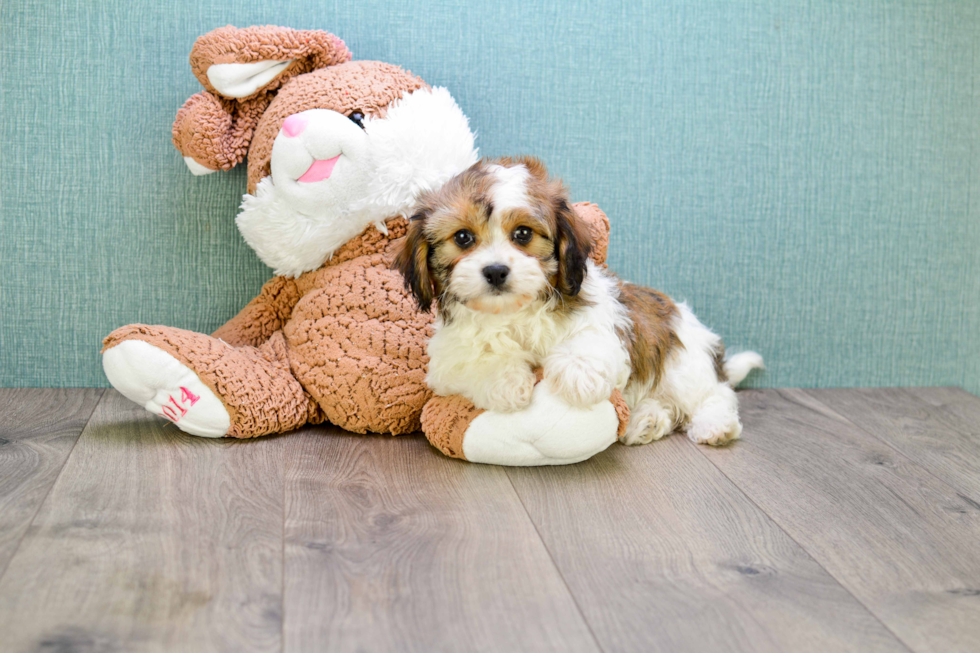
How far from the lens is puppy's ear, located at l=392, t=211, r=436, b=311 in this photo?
5.55ft

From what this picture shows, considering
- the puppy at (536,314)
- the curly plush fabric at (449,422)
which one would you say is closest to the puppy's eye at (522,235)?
the puppy at (536,314)

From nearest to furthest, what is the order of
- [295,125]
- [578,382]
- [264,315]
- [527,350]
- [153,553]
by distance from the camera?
[153,553]
[578,382]
[527,350]
[295,125]
[264,315]

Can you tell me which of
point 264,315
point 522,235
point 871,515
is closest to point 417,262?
point 522,235

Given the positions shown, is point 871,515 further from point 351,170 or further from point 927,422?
point 351,170

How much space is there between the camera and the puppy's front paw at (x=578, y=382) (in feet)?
5.71

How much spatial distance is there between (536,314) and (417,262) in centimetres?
28

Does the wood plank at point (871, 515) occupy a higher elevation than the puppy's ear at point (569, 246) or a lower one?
lower

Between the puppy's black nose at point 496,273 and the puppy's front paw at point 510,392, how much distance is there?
0.83 feet

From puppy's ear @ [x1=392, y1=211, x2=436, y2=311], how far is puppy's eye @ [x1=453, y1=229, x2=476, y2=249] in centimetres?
6

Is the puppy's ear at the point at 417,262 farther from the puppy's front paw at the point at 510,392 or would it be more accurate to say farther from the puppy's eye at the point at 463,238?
the puppy's front paw at the point at 510,392

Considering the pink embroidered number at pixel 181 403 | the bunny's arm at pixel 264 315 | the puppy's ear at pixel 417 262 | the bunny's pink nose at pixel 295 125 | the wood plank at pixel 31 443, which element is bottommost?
the wood plank at pixel 31 443

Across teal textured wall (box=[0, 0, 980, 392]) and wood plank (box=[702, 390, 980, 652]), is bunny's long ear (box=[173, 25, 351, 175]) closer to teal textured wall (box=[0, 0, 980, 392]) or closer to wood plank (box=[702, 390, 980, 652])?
teal textured wall (box=[0, 0, 980, 392])

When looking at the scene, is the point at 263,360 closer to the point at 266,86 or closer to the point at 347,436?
the point at 347,436

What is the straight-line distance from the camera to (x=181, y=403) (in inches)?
74.7
